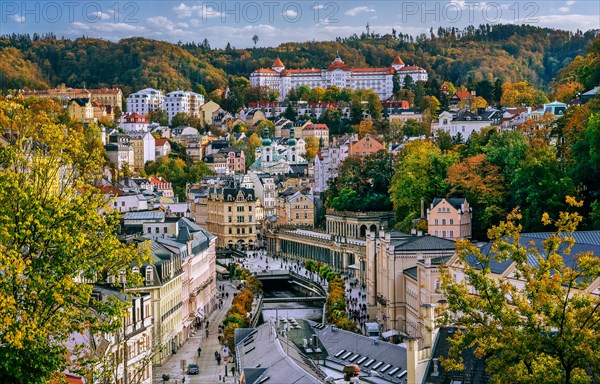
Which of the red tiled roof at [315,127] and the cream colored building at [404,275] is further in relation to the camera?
the red tiled roof at [315,127]

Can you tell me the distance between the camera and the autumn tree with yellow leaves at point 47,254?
68.4 ft

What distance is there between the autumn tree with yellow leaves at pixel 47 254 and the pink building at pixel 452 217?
2116 inches

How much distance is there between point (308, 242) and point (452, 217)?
32.2 m

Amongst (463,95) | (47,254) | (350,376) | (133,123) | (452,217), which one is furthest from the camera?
(133,123)

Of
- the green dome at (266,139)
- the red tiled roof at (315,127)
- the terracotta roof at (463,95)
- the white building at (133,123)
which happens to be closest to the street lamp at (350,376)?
the terracotta roof at (463,95)

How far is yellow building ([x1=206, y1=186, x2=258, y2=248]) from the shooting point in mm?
122688

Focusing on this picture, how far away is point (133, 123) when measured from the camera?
174 m

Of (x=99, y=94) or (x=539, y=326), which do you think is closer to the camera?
(x=539, y=326)

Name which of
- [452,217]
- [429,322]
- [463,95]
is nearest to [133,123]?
[463,95]

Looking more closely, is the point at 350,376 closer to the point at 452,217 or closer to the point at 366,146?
the point at 452,217

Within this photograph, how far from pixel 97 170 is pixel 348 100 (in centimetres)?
17190

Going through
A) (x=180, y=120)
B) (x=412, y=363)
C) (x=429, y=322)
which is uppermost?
(x=180, y=120)

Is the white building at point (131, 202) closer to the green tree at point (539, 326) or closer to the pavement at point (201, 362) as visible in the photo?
the pavement at point (201, 362)

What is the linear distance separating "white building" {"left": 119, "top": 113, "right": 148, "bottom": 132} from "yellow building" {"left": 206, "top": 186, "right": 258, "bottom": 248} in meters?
50.0
